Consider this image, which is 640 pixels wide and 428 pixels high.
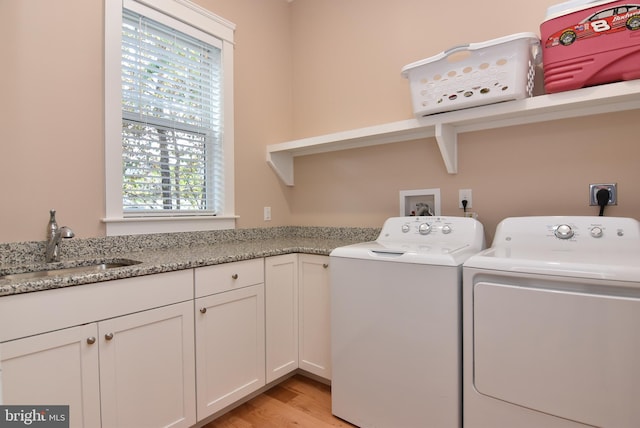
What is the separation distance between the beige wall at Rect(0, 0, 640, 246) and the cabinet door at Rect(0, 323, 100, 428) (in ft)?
2.04

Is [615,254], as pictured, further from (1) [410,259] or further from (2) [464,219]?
(1) [410,259]

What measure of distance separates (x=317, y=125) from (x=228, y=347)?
5.65 ft

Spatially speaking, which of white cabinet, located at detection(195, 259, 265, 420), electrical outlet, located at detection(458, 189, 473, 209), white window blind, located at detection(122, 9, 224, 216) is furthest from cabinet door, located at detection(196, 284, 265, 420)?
electrical outlet, located at detection(458, 189, 473, 209)

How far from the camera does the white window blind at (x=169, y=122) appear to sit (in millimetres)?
1913

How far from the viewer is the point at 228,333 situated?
176cm

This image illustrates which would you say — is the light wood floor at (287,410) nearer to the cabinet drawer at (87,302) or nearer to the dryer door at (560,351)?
the cabinet drawer at (87,302)

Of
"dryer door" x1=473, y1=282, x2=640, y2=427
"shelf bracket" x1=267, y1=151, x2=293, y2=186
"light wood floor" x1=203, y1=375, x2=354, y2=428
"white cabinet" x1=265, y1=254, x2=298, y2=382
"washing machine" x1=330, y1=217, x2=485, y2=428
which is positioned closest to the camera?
"dryer door" x1=473, y1=282, x2=640, y2=427

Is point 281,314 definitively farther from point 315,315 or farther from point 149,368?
point 149,368

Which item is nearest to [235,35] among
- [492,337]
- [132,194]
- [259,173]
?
[259,173]

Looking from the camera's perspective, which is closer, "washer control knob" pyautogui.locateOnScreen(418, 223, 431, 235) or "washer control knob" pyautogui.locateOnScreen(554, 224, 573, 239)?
"washer control knob" pyautogui.locateOnScreen(554, 224, 573, 239)

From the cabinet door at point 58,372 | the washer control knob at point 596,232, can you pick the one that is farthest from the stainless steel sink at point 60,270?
the washer control knob at point 596,232

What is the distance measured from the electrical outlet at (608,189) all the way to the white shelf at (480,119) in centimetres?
34

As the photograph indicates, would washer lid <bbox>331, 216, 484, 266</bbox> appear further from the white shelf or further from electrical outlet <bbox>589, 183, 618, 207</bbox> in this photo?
electrical outlet <bbox>589, 183, 618, 207</bbox>

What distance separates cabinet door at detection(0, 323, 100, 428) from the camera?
1.12m
